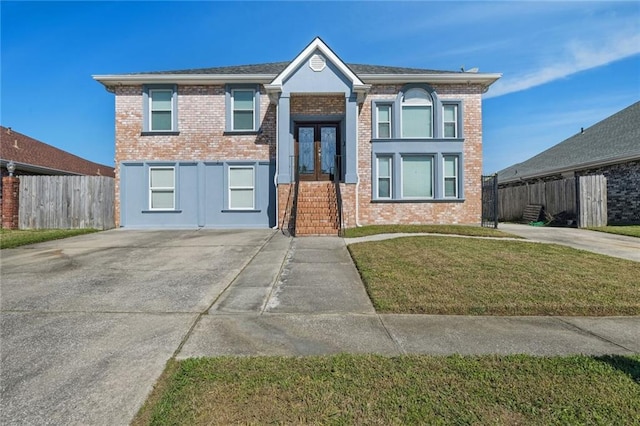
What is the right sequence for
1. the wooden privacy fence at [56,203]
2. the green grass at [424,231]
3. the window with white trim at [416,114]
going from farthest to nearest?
the window with white trim at [416,114] < the wooden privacy fence at [56,203] < the green grass at [424,231]

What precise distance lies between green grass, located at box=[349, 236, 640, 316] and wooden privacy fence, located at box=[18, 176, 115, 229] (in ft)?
35.7

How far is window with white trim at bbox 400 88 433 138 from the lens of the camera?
1384 cm

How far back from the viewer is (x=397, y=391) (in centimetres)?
238

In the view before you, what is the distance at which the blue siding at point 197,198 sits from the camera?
1345 centimetres

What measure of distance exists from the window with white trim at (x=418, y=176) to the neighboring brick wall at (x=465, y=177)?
58cm

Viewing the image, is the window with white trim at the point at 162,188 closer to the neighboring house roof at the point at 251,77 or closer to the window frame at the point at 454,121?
the neighboring house roof at the point at 251,77

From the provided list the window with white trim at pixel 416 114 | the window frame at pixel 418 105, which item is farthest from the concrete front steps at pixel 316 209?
the window with white trim at pixel 416 114

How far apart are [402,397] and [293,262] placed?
15.4 ft

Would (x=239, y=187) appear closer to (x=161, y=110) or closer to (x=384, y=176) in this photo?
(x=161, y=110)

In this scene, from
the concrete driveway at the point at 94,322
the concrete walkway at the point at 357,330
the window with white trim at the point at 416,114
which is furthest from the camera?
the window with white trim at the point at 416,114

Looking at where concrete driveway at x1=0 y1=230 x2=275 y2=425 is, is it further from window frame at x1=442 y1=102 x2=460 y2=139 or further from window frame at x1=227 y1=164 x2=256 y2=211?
window frame at x1=442 y1=102 x2=460 y2=139

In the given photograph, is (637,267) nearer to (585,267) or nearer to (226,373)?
(585,267)

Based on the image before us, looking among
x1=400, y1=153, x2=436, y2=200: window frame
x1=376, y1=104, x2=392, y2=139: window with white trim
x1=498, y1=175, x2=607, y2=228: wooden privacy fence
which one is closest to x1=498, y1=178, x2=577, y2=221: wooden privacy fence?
x1=498, y1=175, x2=607, y2=228: wooden privacy fence

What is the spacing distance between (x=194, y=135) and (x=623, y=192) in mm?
19147
